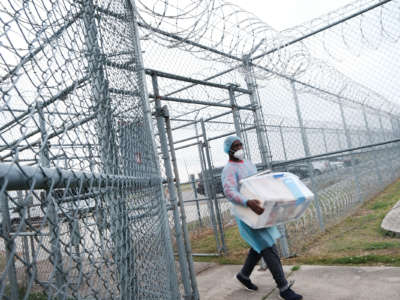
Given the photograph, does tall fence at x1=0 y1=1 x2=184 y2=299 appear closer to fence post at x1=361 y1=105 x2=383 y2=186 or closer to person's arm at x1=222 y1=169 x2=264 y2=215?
person's arm at x1=222 y1=169 x2=264 y2=215

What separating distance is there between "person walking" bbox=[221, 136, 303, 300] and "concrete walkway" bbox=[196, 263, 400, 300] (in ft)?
0.72

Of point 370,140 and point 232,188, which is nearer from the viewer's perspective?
point 232,188

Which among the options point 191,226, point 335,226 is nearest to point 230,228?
point 191,226

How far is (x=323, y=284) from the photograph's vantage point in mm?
3617

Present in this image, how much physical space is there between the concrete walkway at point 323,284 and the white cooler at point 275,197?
1.04 m

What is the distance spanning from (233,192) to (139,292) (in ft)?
6.02

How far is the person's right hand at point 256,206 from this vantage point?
2937mm

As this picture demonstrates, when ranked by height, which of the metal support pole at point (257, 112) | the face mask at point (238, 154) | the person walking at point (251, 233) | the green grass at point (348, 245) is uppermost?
the metal support pole at point (257, 112)

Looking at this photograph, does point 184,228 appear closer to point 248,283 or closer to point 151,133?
point 248,283

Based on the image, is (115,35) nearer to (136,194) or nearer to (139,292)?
(136,194)

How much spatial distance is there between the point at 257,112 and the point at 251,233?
2.46 metres

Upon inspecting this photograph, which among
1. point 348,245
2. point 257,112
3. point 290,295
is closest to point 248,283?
point 290,295

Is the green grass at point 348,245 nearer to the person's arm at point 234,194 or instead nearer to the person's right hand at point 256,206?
the person's arm at point 234,194

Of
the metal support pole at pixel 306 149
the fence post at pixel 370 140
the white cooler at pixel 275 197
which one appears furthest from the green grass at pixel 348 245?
the fence post at pixel 370 140
